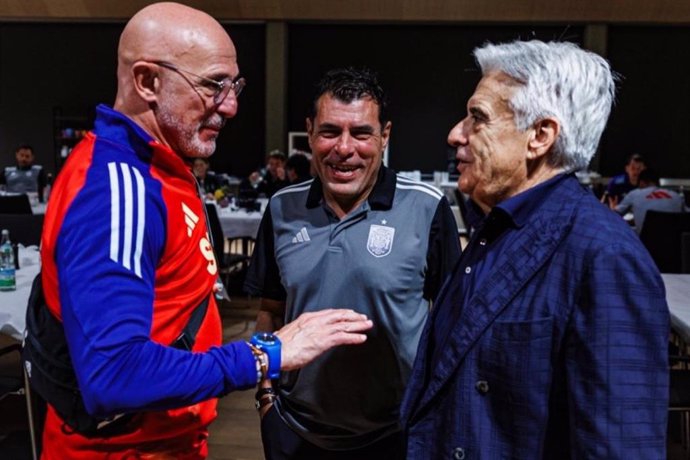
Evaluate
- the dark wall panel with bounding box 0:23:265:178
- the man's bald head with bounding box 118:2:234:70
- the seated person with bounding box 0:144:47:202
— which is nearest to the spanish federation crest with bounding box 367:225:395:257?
the man's bald head with bounding box 118:2:234:70

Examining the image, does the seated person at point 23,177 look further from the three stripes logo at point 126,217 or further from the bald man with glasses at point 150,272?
the three stripes logo at point 126,217

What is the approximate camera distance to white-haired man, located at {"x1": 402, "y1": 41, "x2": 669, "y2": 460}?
3.35ft

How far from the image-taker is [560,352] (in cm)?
108

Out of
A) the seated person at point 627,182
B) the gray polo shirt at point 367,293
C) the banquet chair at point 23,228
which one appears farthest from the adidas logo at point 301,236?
the seated person at point 627,182

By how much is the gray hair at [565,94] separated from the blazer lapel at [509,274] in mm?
80

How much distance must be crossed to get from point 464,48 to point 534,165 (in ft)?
35.1

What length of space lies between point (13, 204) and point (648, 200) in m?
5.77

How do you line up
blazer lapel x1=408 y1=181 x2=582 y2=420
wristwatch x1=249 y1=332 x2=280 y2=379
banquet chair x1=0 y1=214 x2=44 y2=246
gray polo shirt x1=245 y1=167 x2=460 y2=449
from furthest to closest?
1. banquet chair x1=0 y1=214 x2=44 y2=246
2. gray polo shirt x1=245 y1=167 x2=460 y2=449
3. wristwatch x1=249 y1=332 x2=280 y2=379
4. blazer lapel x1=408 y1=181 x2=582 y2=420

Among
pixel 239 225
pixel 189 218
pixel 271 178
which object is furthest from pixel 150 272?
pixel 271 178

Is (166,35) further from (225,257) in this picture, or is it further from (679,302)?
(225,257)

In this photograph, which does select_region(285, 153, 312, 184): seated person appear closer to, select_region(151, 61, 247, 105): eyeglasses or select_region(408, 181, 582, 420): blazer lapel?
select_region(151, 61, 247, 105): eyeglasses

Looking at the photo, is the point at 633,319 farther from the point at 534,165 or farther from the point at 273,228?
the point at 273,228

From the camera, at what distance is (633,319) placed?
102 centimetres

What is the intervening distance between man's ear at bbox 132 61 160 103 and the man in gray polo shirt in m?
0.65
